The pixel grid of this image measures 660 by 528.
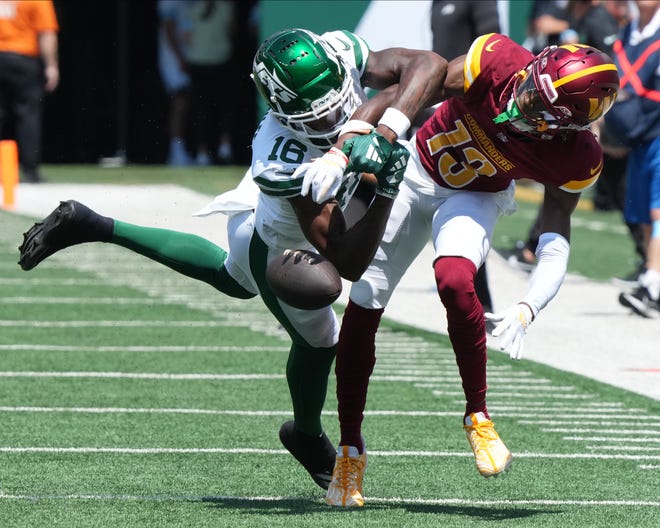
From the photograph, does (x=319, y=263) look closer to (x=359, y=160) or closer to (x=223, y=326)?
(x=359, y=160)

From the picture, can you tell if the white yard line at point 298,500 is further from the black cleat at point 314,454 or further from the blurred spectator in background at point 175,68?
the blurred spectator in background at point 175,68

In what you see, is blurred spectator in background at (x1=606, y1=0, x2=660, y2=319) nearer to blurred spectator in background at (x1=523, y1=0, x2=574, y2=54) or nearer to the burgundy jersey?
the burgundy jersey

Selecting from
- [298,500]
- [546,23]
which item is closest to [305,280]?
[298,500]

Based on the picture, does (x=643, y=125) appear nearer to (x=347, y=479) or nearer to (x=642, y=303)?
(x=642, y=303)

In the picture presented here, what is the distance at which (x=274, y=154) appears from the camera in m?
5.59

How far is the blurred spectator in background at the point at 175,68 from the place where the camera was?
20.4 meters

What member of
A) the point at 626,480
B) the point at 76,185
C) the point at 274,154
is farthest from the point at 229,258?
the point at 76,185

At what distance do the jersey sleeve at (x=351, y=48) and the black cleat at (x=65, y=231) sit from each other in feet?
3.74

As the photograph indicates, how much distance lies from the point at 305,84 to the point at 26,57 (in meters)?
11.2

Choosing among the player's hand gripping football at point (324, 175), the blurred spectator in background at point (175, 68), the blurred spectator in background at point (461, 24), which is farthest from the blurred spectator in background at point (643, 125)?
the blurred spectator in background at point (175, 68)

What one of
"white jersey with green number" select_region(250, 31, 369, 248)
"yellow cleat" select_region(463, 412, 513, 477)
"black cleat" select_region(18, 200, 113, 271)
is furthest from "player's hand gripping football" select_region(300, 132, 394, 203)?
"black cleat" select_region(18, 200, 113, 271)

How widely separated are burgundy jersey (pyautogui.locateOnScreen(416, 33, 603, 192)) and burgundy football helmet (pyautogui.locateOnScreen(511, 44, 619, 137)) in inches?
8.2

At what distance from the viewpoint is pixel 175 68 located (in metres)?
20.9

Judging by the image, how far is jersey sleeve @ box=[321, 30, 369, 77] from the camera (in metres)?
6.05
